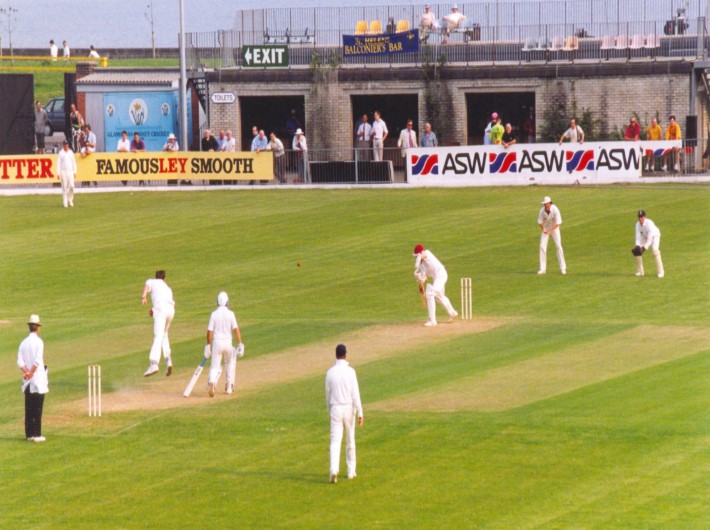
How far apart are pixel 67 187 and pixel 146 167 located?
443 cm

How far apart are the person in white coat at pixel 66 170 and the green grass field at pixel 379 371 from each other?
2302 millimetres

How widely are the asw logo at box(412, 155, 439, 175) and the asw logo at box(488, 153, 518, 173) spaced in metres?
1.99

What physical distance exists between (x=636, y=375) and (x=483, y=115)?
3673cm

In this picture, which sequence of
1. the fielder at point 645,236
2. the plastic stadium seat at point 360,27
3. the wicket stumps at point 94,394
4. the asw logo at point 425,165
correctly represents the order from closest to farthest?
the wicket stumps at point 94,394, the fielder at point 645,236, the asw logo at point 425,165, the plastic stadium seat at point 360,27

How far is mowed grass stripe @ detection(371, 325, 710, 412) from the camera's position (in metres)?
23.0

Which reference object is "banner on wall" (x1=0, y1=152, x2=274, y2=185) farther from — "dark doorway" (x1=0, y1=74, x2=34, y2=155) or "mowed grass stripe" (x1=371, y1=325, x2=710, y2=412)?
"mowed grass stripe" (x1=371, y1=325, x2=710, y2=412)

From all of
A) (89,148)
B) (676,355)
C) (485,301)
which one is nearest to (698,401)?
(676,355)

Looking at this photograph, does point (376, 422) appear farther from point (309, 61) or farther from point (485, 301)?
point (309, 61)

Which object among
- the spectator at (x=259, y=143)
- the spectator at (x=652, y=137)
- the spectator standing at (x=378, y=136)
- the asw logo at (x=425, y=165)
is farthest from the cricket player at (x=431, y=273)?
the spectator at (x=259, y=143)

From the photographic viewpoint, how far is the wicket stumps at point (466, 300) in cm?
3038

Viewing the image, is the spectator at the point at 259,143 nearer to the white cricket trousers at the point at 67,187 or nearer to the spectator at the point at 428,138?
the spectator at the point at 428,138

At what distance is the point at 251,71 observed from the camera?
5862cm

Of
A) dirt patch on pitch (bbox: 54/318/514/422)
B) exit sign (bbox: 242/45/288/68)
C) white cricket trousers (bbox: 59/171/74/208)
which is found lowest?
dirt patch on pitch (bbox: 54/318/514/422)

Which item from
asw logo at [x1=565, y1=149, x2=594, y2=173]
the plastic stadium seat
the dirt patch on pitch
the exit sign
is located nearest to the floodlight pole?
the exit sign
